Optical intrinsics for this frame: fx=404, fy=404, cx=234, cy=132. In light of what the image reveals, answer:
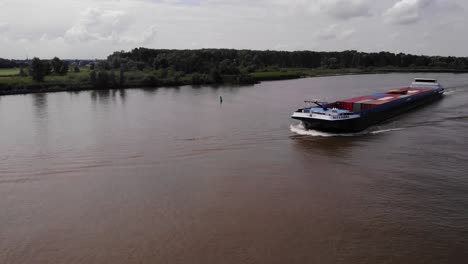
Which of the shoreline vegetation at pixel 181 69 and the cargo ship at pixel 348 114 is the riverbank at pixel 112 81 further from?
the cargo ship at pixel 348 114

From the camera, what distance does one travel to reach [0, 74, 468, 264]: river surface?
9.70 m

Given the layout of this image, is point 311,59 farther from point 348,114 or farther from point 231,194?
point 231,194

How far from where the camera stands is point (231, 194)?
12969mm

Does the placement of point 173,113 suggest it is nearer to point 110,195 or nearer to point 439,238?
point 110,195

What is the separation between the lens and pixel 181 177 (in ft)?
47.6

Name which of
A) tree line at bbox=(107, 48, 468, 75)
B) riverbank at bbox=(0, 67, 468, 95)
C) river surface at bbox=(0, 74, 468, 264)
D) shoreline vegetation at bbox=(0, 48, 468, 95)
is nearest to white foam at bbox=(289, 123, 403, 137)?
river surface at bbox=(0, 74, 468, 264)

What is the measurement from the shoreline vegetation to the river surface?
85.4ft

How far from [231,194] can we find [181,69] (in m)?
54.2

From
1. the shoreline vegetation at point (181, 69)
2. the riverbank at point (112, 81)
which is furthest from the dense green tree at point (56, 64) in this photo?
the riverbank at point (112, 81)

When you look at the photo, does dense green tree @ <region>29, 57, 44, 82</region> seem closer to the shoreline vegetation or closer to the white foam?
the shoreline vegetation

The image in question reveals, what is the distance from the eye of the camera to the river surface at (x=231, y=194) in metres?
9.70

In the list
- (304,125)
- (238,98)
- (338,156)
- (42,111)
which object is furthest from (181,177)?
(238,98)

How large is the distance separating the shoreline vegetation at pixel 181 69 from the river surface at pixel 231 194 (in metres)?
26.0

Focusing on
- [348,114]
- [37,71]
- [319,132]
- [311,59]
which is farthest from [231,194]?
[311,59]
